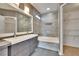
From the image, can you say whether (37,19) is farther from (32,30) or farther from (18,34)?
(18,34)

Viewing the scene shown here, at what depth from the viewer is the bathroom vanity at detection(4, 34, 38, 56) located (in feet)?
4.88

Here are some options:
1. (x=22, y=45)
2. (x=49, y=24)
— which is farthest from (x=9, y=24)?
(x=49, y=24)

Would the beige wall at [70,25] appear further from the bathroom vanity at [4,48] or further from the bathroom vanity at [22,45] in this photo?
the bathroom vanity at [4,48]

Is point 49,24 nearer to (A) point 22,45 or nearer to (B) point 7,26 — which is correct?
(A) point 22,45


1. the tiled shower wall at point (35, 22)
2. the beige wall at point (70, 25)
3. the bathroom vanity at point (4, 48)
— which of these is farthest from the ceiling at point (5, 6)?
the beige wall at point (70, 25)

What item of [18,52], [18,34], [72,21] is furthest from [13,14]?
[72,21]

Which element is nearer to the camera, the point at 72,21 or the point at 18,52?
the point at 18,52

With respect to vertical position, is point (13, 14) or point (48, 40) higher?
point (13, 14)

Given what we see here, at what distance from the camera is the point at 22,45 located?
1.73m

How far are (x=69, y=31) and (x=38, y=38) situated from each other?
153 cm

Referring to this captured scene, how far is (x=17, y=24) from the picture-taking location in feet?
5.83

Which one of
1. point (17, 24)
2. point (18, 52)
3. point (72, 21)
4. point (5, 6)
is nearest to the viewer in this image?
point (5, 6)

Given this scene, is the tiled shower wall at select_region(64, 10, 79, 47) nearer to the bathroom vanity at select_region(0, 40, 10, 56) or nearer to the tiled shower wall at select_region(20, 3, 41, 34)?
the tiled shower wall at select_region(20, 3, 41, 34)

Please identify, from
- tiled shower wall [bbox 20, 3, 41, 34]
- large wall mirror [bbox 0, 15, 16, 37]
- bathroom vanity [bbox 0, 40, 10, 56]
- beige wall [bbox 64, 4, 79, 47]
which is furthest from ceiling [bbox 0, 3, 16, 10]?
beige wall [bbox 64, 4, 79, 47]
